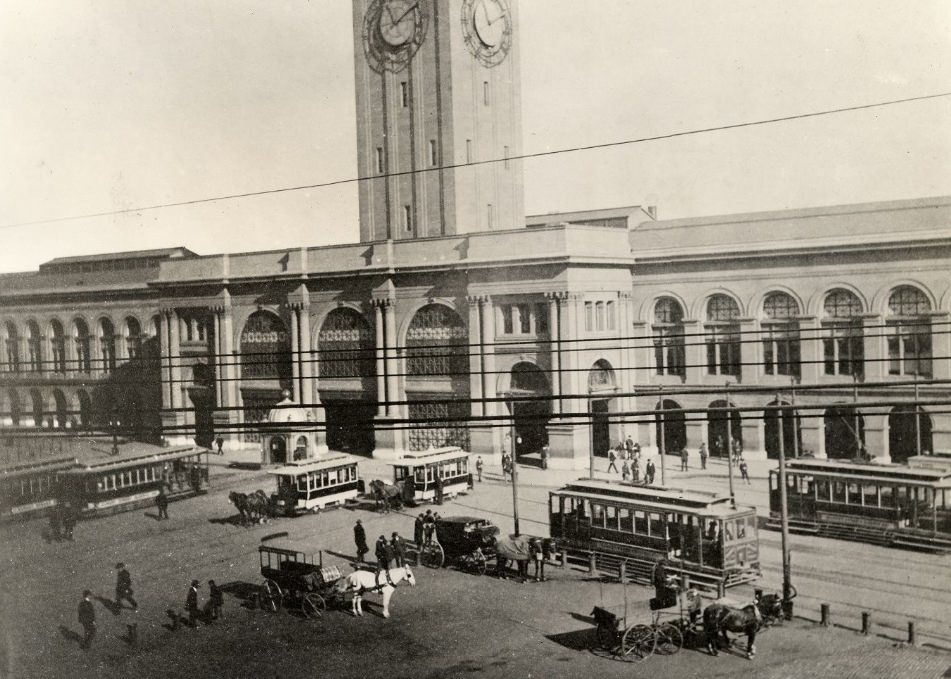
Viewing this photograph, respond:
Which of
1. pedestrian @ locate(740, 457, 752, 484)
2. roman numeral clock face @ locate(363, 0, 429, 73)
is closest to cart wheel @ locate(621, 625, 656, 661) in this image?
pedestrian @ locate(740, 457, 752, 484)

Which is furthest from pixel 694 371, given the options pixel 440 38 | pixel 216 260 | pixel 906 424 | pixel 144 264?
pixel 144 264

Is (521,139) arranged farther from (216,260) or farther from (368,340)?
(216,260)

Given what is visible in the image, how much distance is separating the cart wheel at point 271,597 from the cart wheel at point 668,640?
8971 millimetres

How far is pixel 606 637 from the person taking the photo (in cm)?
1678

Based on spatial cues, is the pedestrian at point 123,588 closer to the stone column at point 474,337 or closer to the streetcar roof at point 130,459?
the streetcar roof at point 130,459

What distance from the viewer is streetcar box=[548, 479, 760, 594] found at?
797 inches

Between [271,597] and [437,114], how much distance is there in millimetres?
28936

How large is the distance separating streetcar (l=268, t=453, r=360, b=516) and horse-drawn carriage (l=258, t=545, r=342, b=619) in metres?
7.92

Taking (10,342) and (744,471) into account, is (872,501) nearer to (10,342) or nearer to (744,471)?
(744,471)

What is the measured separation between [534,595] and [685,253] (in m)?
21.5

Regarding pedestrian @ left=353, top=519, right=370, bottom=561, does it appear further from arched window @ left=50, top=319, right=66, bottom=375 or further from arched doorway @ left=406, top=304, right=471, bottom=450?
arched window @ left=50, top=319, right=66, bottom=375

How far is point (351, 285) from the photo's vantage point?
39.5 meters

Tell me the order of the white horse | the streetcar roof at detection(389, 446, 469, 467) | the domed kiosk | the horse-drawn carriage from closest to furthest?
the white horse → the horse-drawn carriage → the streetcar roof at detection(389, 446, 469, 467) → the domed kiosk

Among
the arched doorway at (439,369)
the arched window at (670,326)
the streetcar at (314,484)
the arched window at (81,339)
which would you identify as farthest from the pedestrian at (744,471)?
the arched window at (81,339)
